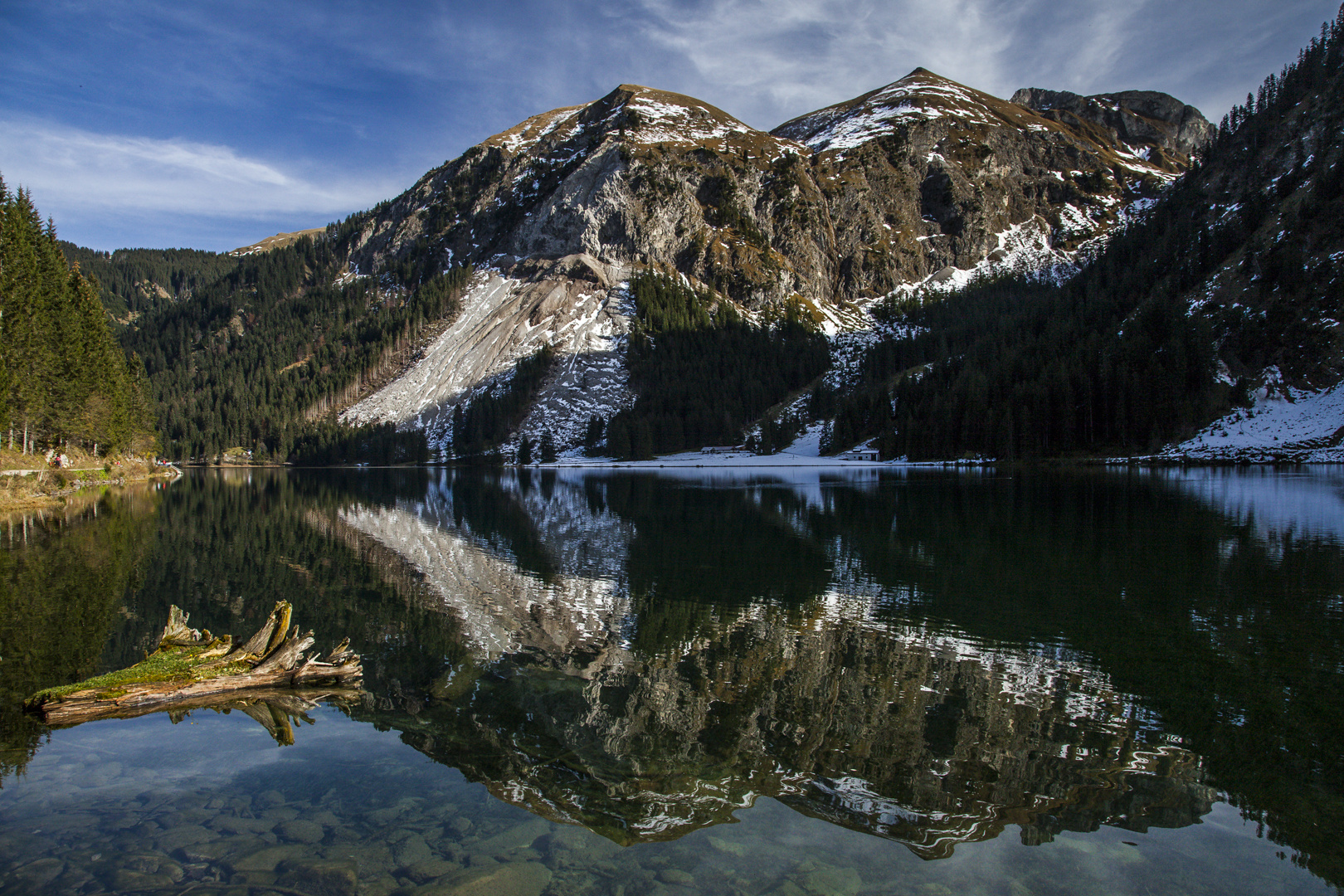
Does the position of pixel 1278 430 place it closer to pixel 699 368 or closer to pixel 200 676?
Result: pixel 699 368

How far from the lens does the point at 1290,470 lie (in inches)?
2859

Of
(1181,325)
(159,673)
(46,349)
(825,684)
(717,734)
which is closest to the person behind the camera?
(717,734)

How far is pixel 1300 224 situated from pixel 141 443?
166 metres

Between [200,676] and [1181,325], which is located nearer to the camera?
[200,676]

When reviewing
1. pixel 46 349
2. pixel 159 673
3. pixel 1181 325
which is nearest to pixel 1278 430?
pixel 1181 325

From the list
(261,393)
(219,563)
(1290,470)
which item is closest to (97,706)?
(219,563)

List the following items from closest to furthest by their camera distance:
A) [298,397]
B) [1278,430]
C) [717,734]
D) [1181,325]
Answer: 1. [717,734]
2. [1278,430]
3. [1181,325]
4. [298,397]

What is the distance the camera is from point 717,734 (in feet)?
34.7

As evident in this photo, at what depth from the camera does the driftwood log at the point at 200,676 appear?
11.1 m

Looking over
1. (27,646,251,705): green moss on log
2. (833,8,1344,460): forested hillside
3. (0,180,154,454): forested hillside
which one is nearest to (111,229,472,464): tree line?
(0,180,154,454): forested hillside

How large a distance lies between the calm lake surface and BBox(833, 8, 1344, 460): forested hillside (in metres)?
85.0

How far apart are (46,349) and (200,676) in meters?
57.5

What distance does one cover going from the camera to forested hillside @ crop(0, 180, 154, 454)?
50906 millimetres

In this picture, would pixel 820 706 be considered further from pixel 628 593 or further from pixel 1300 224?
pixel 1300 224
